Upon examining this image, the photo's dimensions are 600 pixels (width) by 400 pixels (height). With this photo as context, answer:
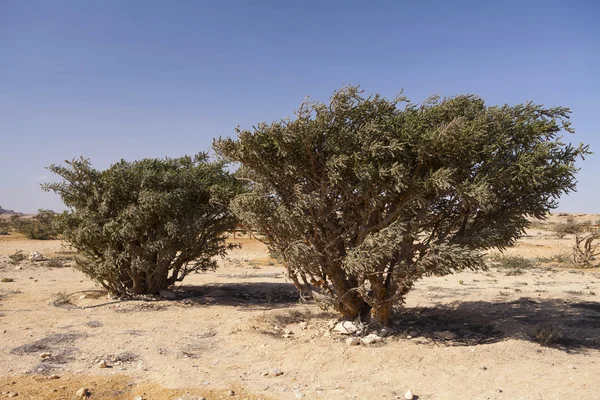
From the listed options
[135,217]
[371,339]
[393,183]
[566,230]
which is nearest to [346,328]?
[371,339]

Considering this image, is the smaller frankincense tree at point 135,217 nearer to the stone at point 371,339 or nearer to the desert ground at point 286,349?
the desert ground at point 286,349

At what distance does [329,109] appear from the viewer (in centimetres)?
775

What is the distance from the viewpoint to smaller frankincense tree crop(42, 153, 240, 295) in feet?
37.4

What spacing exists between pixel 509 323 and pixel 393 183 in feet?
13.1

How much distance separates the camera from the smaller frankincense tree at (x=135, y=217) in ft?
37.4

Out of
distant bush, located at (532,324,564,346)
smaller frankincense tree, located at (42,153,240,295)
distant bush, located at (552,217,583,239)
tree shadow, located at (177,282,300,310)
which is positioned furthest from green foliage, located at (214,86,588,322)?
distant bush, located at (552,217,583,239)

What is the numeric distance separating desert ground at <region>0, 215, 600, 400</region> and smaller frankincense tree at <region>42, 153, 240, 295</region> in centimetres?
100

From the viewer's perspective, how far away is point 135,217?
11336 mm

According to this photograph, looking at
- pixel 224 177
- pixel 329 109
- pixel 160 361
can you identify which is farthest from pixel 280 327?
pixel 224 177

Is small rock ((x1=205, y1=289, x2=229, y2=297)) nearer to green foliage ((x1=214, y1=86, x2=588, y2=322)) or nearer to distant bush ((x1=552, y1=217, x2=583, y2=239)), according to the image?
green foliage ((x1=214, y1=86, x2=588, y2=322))

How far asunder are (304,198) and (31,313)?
7.30m

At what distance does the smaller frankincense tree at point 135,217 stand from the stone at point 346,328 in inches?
165

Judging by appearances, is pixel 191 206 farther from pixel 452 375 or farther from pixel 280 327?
pixel 452 375

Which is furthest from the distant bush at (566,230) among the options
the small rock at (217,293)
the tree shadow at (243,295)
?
the small rock at (217,293)
